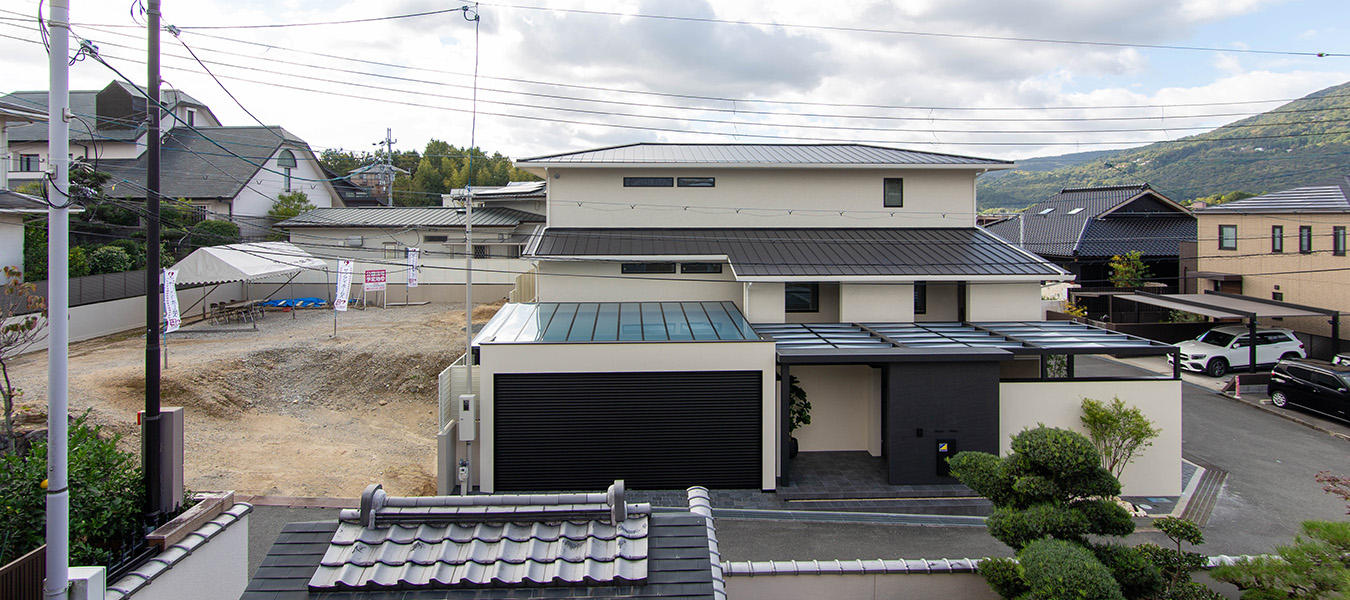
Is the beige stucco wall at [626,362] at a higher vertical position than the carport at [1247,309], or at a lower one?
lower

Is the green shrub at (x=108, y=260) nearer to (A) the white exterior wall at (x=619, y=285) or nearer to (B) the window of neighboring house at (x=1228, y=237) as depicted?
(A) the white exterior wall at (x=619, y=285)

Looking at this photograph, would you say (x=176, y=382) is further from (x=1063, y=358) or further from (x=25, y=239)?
(x=1063, y=358)

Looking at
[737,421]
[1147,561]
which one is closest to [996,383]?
[737,421]

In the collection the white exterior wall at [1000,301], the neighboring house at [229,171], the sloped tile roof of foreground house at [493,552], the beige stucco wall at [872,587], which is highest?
the neighboring house at [229,171]

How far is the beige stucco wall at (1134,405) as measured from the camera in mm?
13094

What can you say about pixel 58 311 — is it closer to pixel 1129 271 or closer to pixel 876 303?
pixel 876 303

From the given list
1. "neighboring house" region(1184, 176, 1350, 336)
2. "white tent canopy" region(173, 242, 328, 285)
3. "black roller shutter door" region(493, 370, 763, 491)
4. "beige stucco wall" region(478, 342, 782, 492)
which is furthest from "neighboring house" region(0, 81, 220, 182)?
"neighboring house" region(1184, 176, 1350, 336)

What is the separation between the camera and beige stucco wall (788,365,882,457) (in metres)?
15.0

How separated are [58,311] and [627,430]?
362 inches

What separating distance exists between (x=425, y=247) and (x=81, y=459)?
28.0 m

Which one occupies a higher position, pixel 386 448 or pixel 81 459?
pixel 81 459

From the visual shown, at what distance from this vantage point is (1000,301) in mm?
16406

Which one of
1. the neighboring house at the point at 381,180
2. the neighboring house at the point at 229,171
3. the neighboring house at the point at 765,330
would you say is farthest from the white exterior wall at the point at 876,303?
the neighboring house at the point at 381,180

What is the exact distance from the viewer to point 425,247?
3269 centimetres
